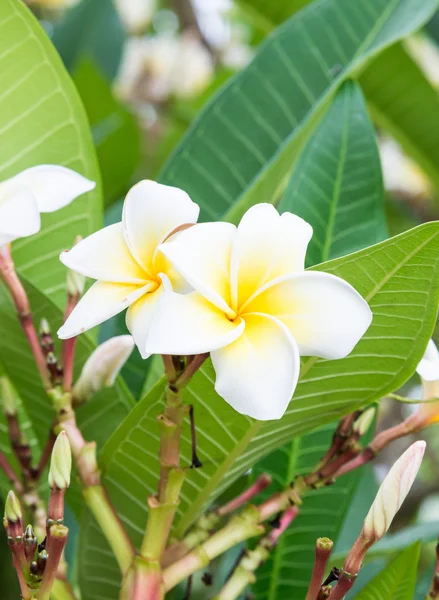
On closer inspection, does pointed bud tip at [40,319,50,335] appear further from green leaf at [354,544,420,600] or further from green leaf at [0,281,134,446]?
green leaf at [354,544,420,600]

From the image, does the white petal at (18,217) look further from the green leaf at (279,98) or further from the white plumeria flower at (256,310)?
the green leaf at (279,98)

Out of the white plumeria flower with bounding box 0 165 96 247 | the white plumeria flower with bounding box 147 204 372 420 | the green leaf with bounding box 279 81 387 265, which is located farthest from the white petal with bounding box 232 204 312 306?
the green leaf with bounding box 279 81 387 265

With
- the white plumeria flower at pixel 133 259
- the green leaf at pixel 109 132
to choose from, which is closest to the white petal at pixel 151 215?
the white plumeria flower at pixel 133 259

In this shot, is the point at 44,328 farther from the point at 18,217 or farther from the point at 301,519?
the point at 301,519

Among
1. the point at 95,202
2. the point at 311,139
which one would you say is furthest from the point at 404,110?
the point at 95,202

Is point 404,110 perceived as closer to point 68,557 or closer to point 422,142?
point 422,142

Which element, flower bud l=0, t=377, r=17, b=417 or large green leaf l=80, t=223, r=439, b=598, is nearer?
large green leaf l=80, t=223, r=439, b=598
